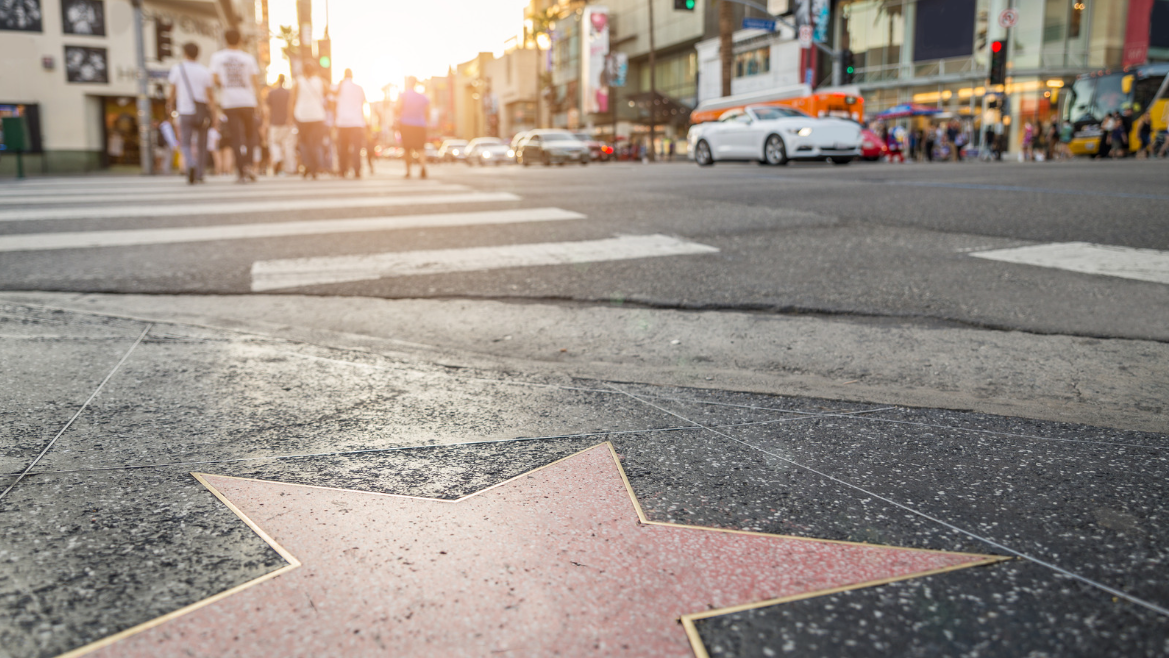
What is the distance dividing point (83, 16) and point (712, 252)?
27.2 metres

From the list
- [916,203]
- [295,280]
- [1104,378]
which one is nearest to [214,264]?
[295,280]

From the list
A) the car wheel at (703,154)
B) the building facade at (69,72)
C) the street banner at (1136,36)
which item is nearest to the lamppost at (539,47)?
the street banner at (1136,36)

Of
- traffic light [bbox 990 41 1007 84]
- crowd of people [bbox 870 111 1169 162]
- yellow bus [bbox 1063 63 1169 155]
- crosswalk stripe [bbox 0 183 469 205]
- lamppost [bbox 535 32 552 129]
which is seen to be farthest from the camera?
lamppost [bbox 535 32 552 129]

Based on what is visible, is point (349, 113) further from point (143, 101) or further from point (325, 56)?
point (325, 56)

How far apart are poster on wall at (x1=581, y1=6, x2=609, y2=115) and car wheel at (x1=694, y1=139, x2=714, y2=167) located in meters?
44.7

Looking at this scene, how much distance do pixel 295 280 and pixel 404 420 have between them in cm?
192

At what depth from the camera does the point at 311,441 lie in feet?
5.17

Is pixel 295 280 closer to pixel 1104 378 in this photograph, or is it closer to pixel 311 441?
pixel 311 441

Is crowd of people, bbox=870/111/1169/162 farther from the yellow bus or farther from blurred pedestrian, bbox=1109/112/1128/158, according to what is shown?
the yellow bus

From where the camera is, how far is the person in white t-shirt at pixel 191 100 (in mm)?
9969

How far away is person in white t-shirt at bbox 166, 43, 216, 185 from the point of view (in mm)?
9969

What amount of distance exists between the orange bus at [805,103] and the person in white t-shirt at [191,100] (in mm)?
18718

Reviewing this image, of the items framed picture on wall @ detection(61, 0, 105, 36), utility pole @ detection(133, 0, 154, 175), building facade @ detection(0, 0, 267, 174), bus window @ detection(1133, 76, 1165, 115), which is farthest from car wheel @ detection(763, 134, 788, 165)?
framed picture on wall @ detection(61, 0, 105, 36)

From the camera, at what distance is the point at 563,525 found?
117 centimetres
